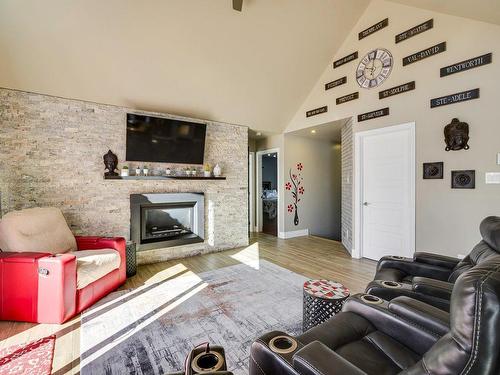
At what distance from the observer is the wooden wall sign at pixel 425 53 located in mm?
3352

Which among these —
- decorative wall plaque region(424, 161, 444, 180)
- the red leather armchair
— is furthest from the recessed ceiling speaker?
the red leather armchair

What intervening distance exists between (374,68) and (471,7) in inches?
63.4

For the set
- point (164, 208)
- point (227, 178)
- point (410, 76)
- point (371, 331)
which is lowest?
point (371, 331)

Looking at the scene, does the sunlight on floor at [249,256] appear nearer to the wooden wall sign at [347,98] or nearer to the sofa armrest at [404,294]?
the sofa armrest at [404,294]

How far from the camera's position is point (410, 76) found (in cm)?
368

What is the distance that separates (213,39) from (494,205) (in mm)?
4249

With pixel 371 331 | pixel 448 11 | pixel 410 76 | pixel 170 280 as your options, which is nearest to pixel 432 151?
pixel 410 76

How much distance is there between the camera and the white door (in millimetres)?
3740

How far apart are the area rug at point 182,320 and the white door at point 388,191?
1688 millimetres

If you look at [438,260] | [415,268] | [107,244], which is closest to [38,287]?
[107,244]

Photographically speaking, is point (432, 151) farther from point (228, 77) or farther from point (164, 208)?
point (164, 208)

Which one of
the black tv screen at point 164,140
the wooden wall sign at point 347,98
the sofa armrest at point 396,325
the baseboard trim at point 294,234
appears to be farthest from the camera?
the baseboard trim at point 294,234

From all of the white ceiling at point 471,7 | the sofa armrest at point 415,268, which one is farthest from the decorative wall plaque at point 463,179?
the white ceiling at point 471,7

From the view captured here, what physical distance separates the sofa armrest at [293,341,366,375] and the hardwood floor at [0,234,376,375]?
1.71m
